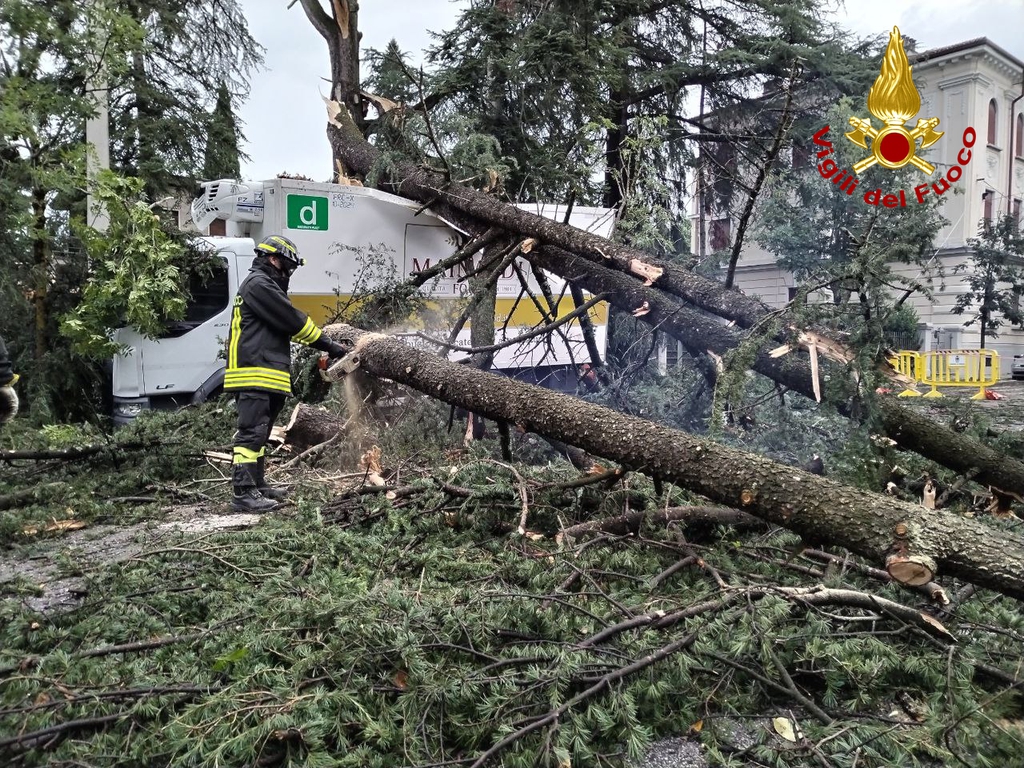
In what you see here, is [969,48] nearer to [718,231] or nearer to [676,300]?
[718,231]

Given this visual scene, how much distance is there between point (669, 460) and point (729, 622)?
3.14ft

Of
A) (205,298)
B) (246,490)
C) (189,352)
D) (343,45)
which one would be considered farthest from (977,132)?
(246,490)

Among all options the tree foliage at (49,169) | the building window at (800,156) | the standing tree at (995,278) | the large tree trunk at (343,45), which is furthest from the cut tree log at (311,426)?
the standing tree at (995,278)

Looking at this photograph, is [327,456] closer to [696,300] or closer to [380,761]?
[696,300]

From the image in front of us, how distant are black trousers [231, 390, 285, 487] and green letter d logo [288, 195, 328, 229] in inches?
115

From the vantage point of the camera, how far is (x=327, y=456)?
18.1 ft

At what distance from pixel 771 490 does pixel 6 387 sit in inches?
145

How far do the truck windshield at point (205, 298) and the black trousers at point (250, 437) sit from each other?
281 cm

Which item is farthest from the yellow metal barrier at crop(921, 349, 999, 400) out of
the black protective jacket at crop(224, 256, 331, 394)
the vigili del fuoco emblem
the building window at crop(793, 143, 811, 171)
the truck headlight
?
the truck headlight

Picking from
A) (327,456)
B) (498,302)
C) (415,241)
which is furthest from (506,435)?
(498,302)

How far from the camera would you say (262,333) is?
485cm

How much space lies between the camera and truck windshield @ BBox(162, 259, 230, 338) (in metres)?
7.21

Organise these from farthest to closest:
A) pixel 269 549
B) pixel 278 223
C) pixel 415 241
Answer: pixel 415 241 → pixel 278 223 → pixel 269 549

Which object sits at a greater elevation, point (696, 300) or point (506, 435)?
point (696, 300)
